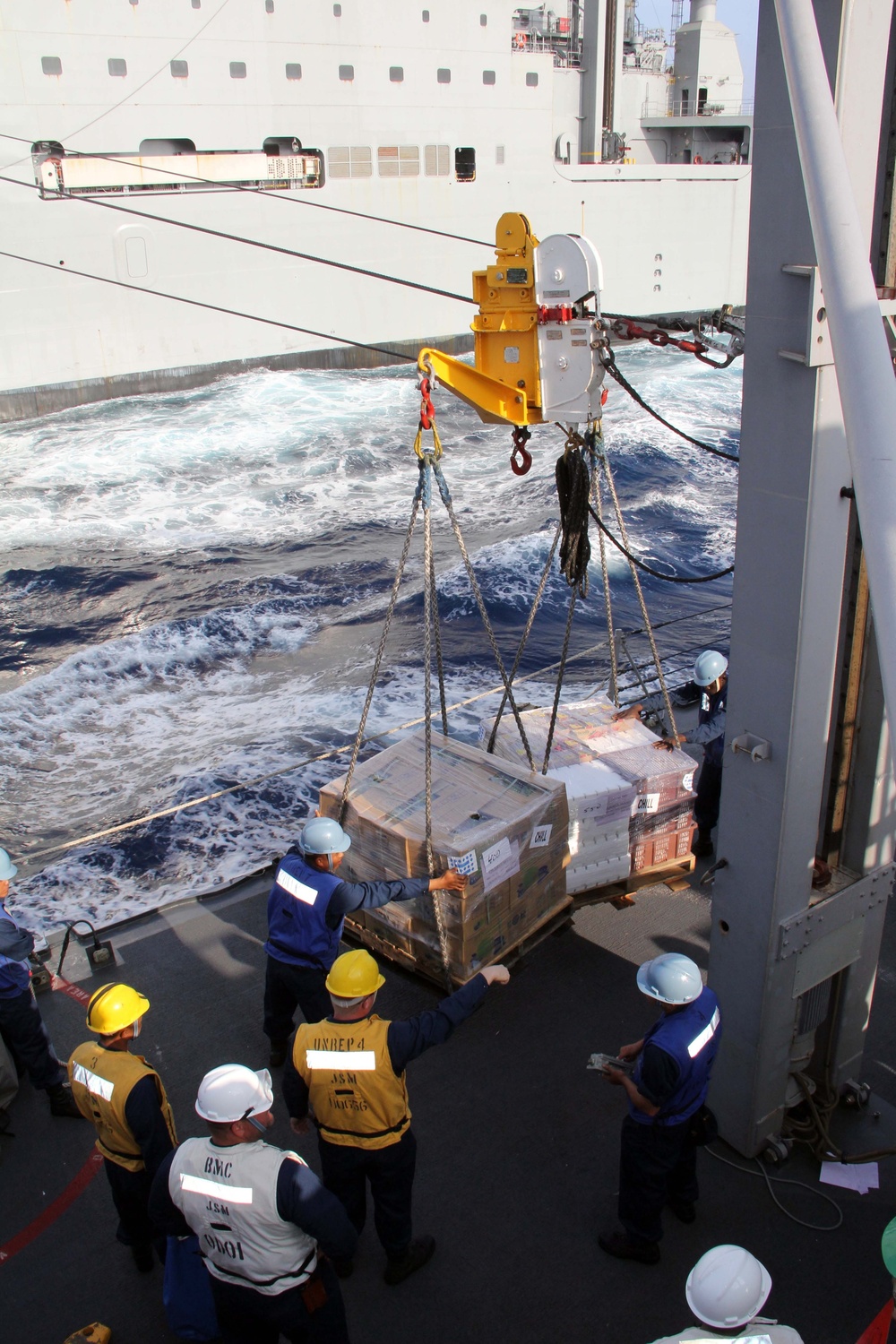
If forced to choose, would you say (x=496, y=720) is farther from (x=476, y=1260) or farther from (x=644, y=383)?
(x=644, y=383)

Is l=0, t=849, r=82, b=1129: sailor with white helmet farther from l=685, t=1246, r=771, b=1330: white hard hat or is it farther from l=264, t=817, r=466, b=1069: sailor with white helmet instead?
l=685, t=1246, r=771, b=1330: white hard hat

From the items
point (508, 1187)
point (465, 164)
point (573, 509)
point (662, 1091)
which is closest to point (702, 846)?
point (573, 509)

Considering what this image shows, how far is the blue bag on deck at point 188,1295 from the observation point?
11.3 ft

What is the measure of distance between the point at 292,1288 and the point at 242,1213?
0.39m

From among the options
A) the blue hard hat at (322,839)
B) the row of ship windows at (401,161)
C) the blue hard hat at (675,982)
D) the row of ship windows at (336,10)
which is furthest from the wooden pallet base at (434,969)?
the row of ship windows at (401,161)

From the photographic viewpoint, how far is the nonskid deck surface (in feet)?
11.9

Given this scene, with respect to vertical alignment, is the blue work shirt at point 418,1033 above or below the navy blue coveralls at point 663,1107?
above

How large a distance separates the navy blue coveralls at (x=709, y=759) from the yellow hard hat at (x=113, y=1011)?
12.5 ft

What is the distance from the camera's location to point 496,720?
553cm

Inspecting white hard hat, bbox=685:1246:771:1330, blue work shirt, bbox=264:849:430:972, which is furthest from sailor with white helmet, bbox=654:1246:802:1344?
blue work shirt, bbox=264:849:430:972

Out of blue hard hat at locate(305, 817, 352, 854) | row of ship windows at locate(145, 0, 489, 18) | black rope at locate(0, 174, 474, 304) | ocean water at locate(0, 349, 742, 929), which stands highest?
row of ship windows at locate(145, 0, 489, 18)

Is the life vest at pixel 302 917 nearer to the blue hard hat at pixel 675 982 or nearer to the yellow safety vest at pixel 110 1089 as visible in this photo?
the yellow safety vest at pixel 110 1089

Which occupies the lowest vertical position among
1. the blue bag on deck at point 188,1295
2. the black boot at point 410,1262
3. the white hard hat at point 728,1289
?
the black boot at point 410,1262

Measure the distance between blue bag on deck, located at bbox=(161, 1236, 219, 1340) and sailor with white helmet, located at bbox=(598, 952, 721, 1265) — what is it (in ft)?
4.99
